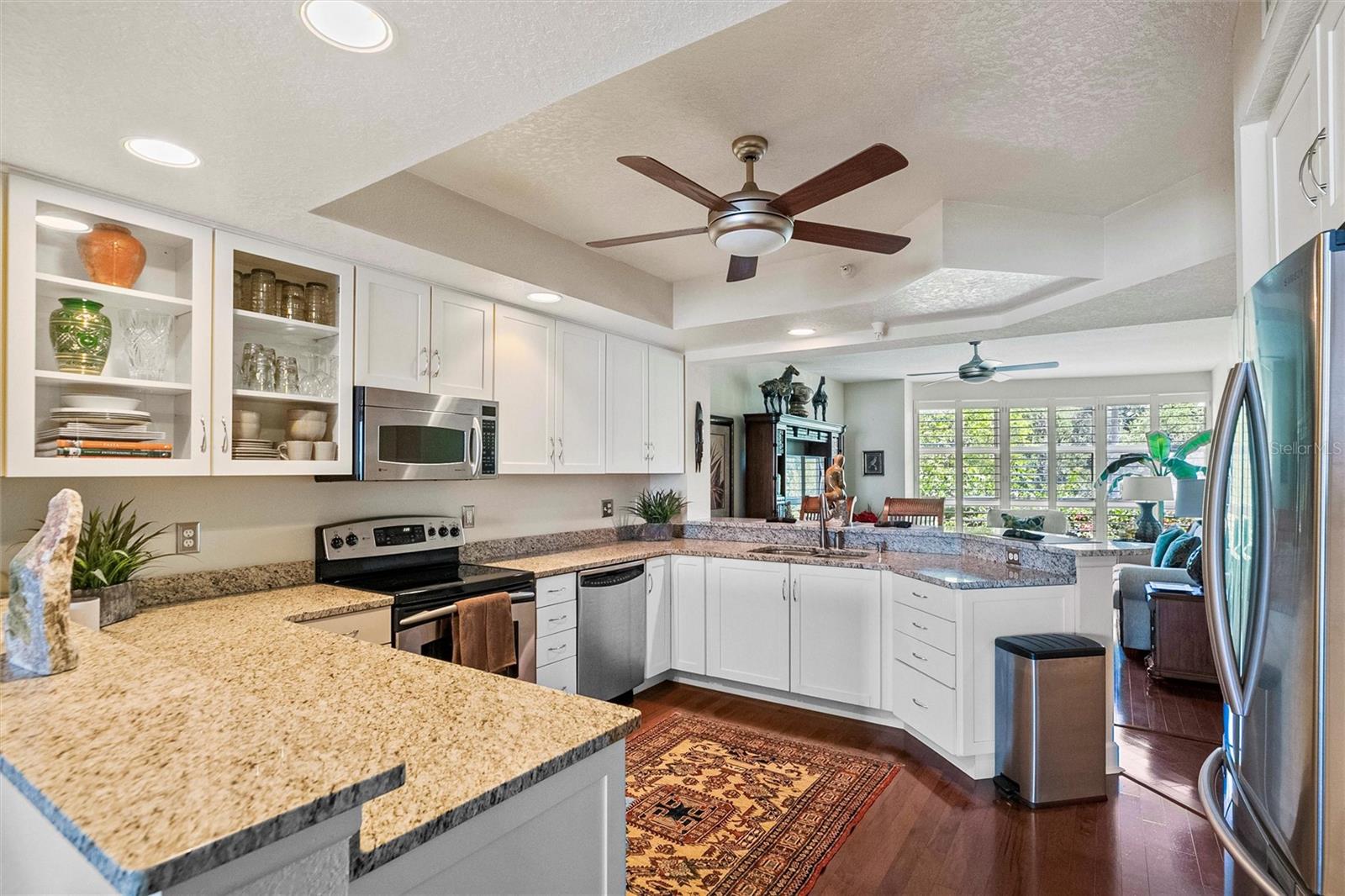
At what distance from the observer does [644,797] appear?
2.84 metres

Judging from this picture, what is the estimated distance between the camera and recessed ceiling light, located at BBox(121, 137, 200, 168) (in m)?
1.87

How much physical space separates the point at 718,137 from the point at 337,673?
6.86 feet

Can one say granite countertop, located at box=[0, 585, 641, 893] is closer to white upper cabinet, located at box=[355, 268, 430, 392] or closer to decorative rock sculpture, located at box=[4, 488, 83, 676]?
decorative rock sculpture, located at box=[4, 488, 83, 676]

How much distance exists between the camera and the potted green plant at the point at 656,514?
4910mm

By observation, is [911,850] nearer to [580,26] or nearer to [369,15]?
[580,26]

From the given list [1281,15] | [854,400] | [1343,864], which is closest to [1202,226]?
[1281,15]

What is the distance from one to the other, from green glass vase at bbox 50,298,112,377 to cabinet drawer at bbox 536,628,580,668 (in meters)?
2.09

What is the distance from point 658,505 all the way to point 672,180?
3107mm

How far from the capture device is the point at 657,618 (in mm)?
4199

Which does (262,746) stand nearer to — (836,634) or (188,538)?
(188,538)

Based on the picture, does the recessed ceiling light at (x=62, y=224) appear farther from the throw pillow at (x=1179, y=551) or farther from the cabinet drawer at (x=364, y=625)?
the throw pillow at (x=1179, y=551)

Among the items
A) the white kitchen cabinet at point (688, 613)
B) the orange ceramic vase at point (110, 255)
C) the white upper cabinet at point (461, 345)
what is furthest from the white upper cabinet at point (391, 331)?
the white kitchen cabinet at point (688, 613)

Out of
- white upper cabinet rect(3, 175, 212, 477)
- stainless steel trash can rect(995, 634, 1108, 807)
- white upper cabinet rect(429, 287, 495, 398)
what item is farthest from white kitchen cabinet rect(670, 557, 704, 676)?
white upper cabinet rect(3, 175, 212, 477)

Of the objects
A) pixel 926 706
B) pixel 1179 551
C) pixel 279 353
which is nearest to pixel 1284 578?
pixel 926 706
